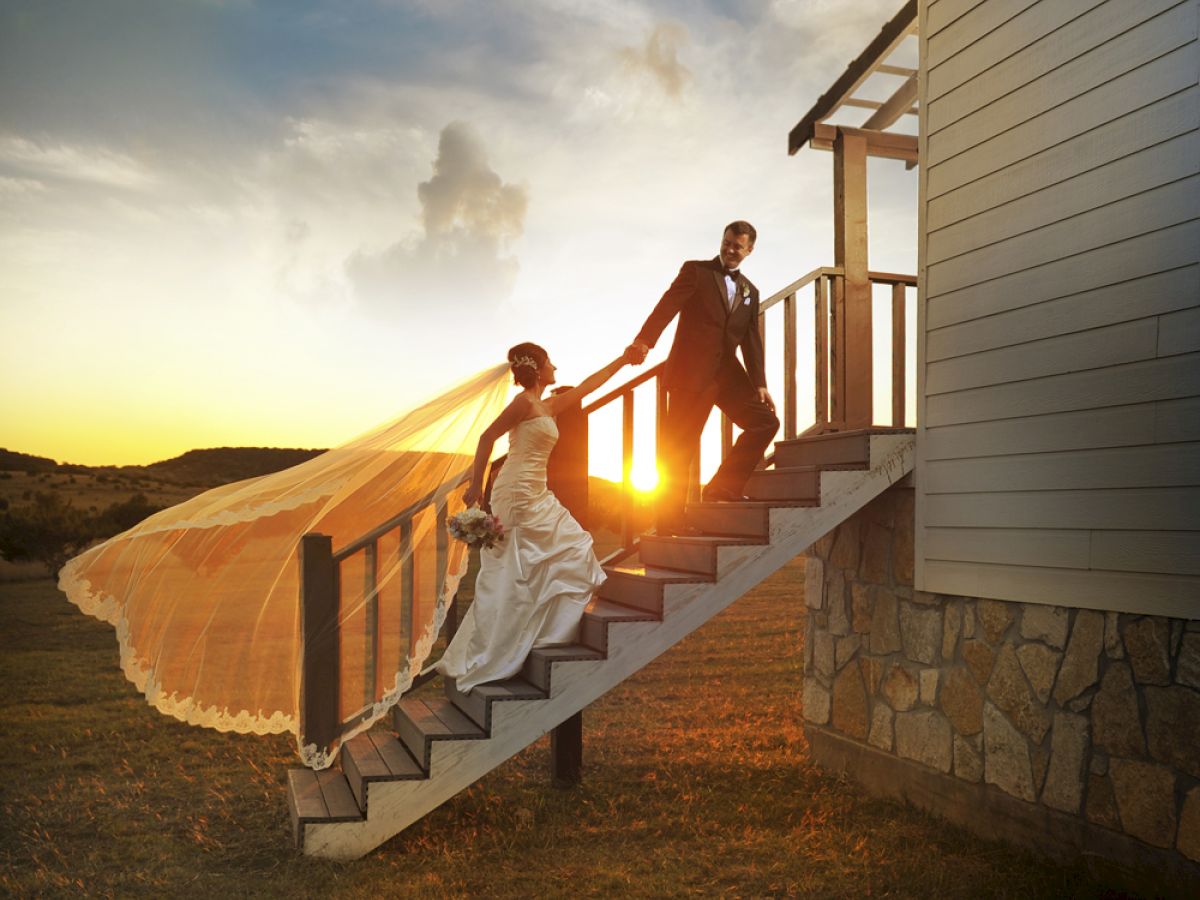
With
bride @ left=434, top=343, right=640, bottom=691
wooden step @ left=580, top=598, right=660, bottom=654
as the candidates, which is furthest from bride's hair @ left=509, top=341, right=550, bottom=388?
wooden step @ left=580, top=598, right=660, bottom=654

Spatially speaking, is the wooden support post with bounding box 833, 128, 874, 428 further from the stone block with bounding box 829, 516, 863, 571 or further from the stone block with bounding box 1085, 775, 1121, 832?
the stone block with bounding box 1085, 775, 1121, 832

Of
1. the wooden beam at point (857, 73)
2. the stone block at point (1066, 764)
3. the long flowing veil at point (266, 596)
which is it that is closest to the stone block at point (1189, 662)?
the stone block at point (1066, 764)

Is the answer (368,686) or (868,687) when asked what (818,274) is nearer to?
(868,687)

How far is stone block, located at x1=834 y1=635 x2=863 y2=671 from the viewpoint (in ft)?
22.9

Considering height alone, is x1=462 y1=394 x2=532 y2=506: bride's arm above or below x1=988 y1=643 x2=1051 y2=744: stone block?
above

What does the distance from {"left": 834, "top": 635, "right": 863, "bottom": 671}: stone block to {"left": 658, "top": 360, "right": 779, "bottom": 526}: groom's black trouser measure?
1.45 meters

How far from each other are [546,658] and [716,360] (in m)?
2.05

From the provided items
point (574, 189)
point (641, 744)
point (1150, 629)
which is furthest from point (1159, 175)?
point (574, 189)

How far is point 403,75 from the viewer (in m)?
10.6

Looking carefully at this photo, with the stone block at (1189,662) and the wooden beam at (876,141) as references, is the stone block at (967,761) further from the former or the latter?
the wooden beam at (876,141)

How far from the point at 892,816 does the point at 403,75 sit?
333 inches

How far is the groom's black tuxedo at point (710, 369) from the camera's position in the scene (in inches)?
240

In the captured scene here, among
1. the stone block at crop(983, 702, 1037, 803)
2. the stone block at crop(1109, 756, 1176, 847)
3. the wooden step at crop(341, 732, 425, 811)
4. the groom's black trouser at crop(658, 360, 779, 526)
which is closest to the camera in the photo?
the stone block at crop(1109, 756, 1176, 847)

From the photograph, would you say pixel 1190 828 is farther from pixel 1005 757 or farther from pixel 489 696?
pixel 489 696
